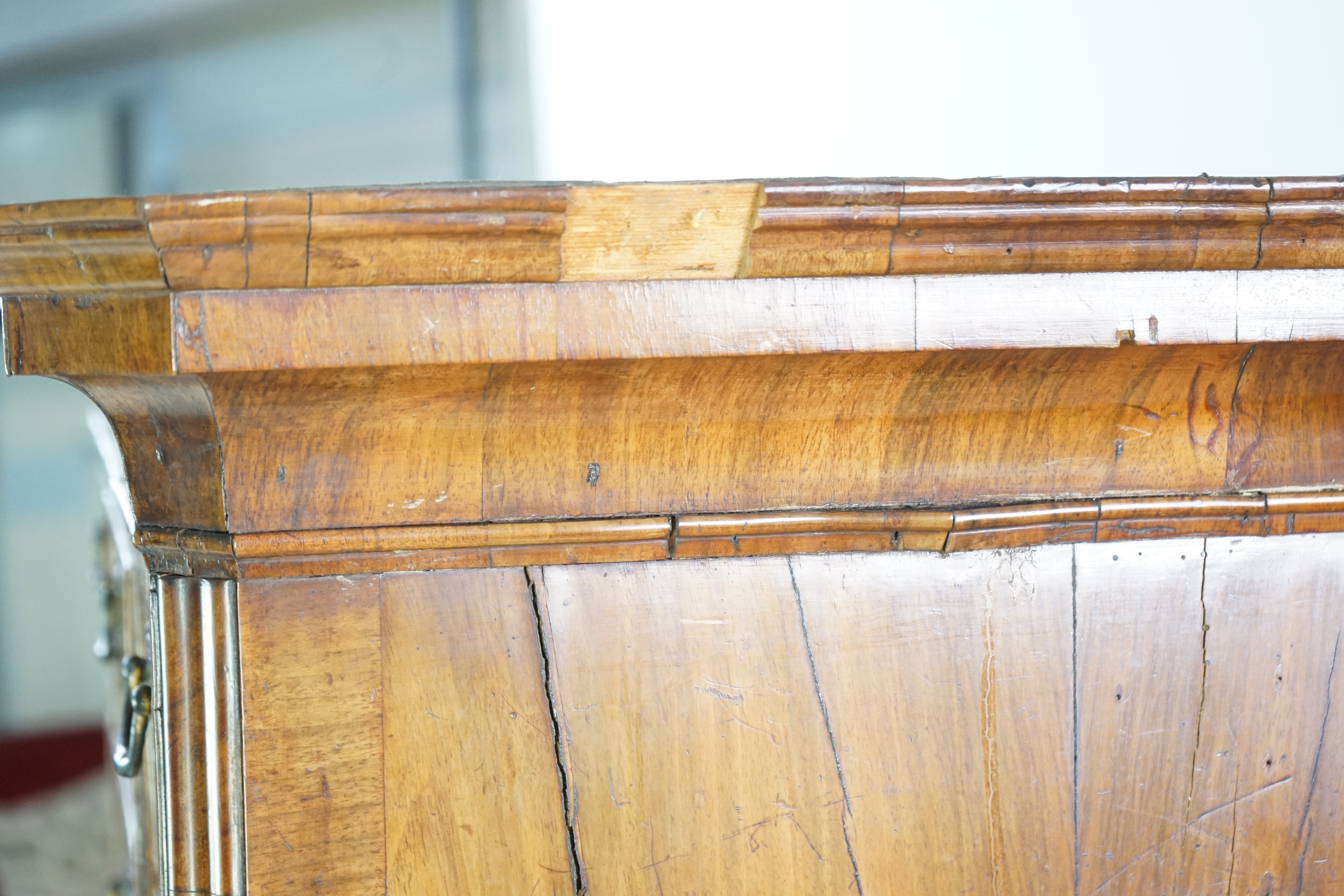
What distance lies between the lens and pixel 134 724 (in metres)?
0.73

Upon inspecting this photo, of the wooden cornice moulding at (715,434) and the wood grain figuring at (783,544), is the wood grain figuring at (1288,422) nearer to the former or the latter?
the wooden cornice moulding at (715,434)

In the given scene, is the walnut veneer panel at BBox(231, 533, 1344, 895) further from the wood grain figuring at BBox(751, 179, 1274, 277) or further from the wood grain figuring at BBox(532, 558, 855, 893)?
the wood grain figuring at BBox(751, 179, 1274, 277)

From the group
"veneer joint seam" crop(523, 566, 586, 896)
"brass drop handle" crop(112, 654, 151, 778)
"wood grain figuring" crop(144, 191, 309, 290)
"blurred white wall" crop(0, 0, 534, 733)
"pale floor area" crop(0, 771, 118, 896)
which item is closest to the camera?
"wood grain figuring" crop(144, 191, 309, 290)

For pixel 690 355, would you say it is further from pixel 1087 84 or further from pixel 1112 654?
pixel 1087 84

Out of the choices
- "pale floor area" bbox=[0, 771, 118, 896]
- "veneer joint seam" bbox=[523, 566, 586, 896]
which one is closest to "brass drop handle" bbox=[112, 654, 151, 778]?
"veneer joint seam" bbox=[523, 566, 586, 896]

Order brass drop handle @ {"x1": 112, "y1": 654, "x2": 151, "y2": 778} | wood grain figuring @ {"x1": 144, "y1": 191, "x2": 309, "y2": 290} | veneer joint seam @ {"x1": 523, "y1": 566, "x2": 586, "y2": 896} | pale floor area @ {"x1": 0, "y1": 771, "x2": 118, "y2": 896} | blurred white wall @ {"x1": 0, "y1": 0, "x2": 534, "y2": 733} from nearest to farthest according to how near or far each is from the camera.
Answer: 1. wood grain figuring @ {"x1": 144, "y1": 191, "x2": 309, "y2": 290}
2. veneer joint seam @ {"x1": 523, "y1": 566, "x2": 586, "y2": 896}
3. brass drop handle @ {"x1": 112, "y1": 654, "x2": 151, "y2": 778}
4. pale floor area @ {"x1": 0, "y1": 771, "x2": 118, "y2": 896}
5. blurred white wall @ {"x1": 0, "y1": 0, "x2": 534, "y2": 733}

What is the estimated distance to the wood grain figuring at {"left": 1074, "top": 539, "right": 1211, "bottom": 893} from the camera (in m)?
0.56

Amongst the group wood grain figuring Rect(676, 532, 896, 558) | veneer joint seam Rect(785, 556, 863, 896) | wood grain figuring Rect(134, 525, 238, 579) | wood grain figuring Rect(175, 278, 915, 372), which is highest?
wood grain figuring Rect(175, 278, 915, 372)

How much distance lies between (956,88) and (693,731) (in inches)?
65.9

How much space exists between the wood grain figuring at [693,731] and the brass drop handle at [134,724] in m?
0.35

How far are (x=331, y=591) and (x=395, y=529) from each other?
39 millimetres

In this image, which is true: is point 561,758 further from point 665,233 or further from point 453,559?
point 665,233

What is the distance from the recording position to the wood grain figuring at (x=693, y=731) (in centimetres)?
52

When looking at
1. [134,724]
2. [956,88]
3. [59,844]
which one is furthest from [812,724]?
[59,844]
